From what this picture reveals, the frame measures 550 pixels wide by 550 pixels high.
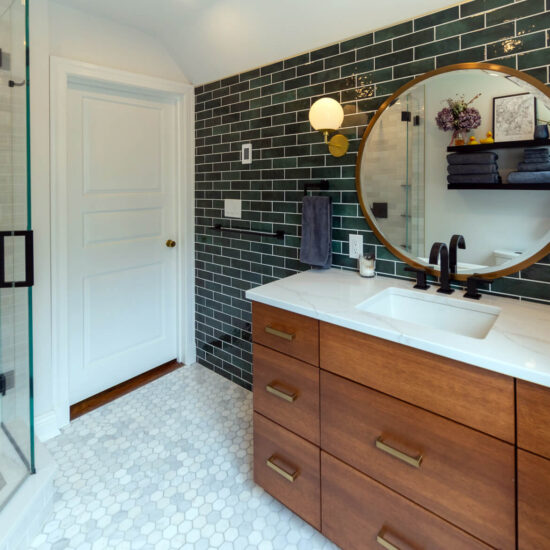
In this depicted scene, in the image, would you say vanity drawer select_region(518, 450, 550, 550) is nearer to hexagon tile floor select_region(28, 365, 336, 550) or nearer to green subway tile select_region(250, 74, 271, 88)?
hexagon tile floor select_region(28, 365, 336, 550)

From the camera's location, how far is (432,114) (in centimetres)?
163

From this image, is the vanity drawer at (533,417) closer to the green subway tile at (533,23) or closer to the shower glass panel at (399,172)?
the shower glass panel at (399,172)

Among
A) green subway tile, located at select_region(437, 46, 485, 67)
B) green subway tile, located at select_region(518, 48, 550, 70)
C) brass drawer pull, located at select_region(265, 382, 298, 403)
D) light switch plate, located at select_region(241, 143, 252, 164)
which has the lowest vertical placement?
brass drawer pull, located at select_region(265, 382, 298, 403)

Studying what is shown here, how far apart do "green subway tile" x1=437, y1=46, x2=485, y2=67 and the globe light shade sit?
1.53 feet

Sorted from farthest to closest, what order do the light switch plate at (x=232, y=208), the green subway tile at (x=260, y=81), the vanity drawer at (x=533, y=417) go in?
the light switch plate at (x=232, y=208) < the green subway tile at (x=260, y=81) < the vanity drawer at (x=533, y=417)

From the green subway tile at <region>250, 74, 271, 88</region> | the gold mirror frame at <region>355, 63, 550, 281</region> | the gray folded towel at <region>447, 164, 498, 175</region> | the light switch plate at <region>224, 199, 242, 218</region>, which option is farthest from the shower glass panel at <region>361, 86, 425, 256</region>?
the light switch plate at <region>224, 199, 242, 218</region>

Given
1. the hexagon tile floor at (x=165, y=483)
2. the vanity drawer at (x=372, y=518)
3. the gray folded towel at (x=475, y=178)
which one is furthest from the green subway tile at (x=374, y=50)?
the hexagon tile floor at (x=165, y=483)

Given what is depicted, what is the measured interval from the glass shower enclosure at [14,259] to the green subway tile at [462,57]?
5.61ft

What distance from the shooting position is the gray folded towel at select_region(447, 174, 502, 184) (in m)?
1.49

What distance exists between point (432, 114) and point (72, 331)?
2353 millimetres

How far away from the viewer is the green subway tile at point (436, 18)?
1519 millimetres

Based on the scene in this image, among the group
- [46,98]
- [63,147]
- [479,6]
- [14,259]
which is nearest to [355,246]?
[479,6]

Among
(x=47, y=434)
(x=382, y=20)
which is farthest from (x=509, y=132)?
(x=47, y=434)

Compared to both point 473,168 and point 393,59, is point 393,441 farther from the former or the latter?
point 393,59
